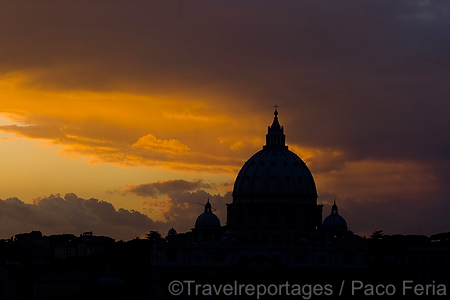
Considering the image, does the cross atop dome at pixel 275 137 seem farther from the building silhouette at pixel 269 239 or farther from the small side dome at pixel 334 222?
the small side dome at pixel 334 222

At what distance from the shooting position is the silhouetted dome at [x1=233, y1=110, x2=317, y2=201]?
5389 inches

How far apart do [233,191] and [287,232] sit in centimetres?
1155

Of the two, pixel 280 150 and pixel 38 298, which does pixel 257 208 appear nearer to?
pixel 280 150

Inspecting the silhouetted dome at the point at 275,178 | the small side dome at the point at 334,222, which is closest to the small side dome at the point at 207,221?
the silhouetted dome at the point at 275,178

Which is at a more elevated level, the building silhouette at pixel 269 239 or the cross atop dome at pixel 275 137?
the cross atop dome at pixel 275 137

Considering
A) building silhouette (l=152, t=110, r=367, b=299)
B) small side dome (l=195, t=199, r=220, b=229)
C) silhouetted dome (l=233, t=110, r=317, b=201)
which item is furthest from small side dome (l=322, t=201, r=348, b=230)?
small side dome (l=195, t=199, r=220, b=229)

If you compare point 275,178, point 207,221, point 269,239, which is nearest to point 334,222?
point 275,178

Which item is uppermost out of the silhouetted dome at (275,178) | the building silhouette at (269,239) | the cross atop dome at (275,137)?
the cross atop dome at (275,137)

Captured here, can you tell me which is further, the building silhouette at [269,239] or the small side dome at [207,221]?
the small side dome at [207,221]

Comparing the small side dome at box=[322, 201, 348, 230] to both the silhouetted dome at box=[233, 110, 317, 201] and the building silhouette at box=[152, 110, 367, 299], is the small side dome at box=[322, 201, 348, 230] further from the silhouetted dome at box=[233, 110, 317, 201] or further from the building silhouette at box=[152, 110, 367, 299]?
the silhouetted dome at box=[233, 110, 317, 201]

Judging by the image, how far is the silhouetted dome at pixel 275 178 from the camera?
449ft

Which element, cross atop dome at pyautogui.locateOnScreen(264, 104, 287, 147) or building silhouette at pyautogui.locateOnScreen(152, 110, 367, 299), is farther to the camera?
cross atop dome at pyautogui.locateOnScreen(264, 104, 287, 147)

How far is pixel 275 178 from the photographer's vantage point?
137 m

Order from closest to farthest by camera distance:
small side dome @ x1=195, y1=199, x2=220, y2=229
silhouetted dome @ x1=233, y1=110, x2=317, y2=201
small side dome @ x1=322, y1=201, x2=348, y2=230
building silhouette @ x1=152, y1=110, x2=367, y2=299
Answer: building silhouette @ x1=152, y1=110, x2=367, y2=299 < small side dome @ x1=195, y1=199, x2=220, y2=229 < silhouetted dome @ x1=233, y1=110, x2=317, y2=201 < small side dome @ x1=322, y1=201, x2=348, y2=230
